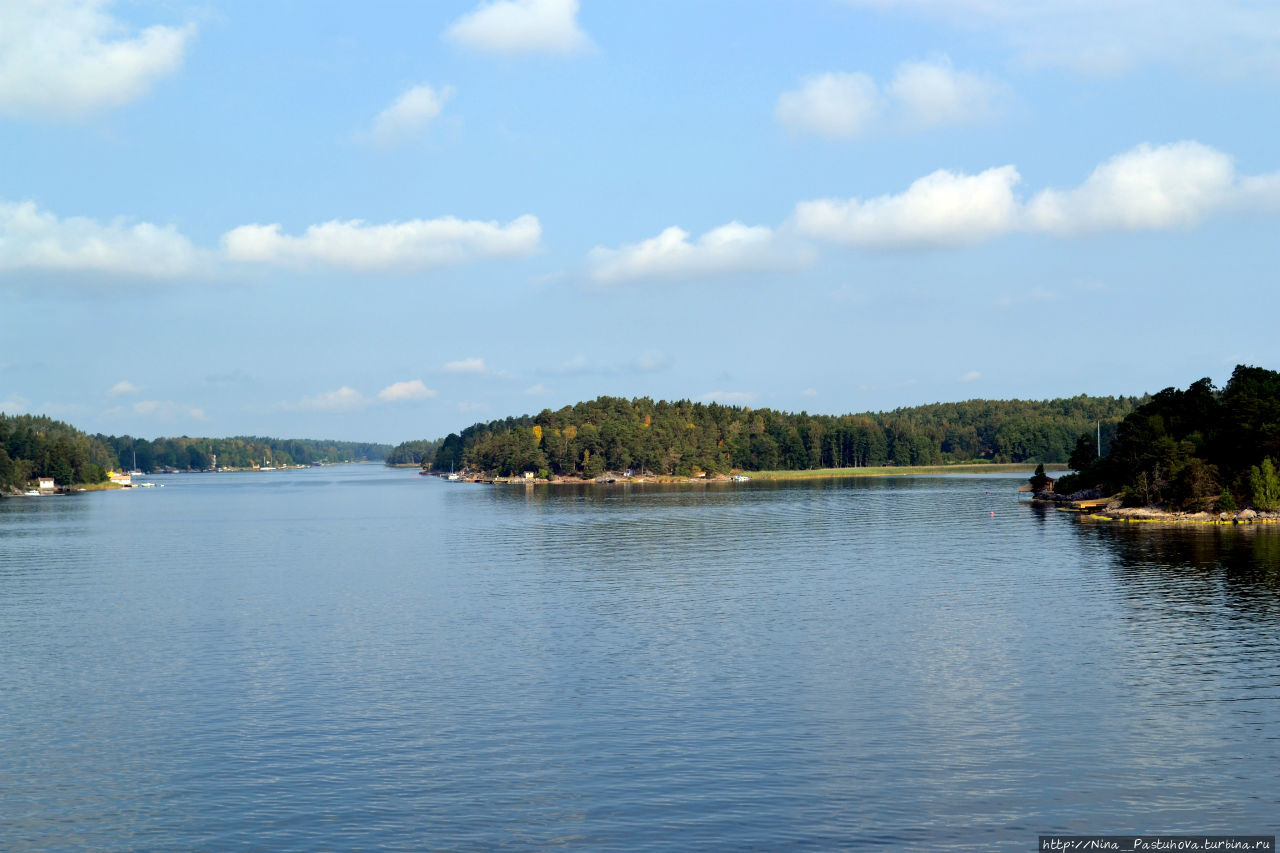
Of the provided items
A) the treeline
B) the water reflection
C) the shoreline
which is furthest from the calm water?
the treeline

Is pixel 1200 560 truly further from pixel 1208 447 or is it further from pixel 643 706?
pixel 643 706

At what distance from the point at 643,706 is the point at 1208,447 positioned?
11188cm

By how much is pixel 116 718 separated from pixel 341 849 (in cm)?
1743

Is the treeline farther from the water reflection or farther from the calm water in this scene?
the calm water

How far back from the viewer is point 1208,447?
12606 cm

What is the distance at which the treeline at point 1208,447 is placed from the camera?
4596 inches

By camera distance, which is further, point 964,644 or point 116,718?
point 964,644

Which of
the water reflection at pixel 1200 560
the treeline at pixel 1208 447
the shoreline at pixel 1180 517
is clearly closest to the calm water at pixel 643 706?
the water reflection at pixel 1200 560

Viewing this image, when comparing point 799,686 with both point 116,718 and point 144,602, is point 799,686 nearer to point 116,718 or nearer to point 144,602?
point 116,718

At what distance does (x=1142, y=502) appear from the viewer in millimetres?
134500

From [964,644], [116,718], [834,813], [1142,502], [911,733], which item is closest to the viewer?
[834,813]

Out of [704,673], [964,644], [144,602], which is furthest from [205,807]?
[144,602]

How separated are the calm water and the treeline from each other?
39.8m

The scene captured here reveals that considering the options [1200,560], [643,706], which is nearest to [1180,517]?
[1200,560]
